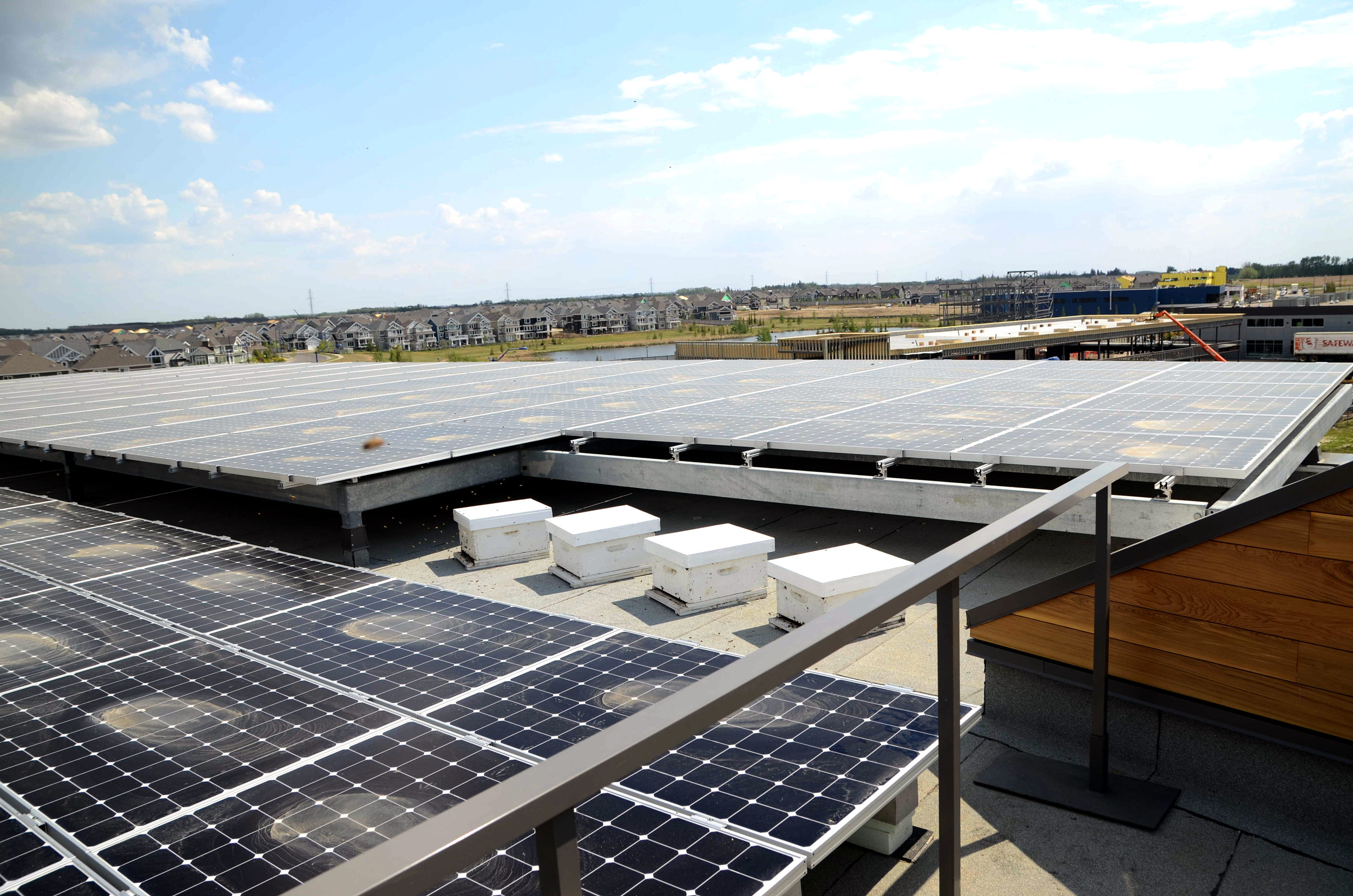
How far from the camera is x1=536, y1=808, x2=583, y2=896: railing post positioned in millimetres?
1315

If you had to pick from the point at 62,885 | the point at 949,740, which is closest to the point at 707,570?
the point at 62,885

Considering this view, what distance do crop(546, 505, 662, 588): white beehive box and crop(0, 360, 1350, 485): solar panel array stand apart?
2079 mm

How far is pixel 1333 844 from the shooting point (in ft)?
14.2

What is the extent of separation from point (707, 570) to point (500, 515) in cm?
326

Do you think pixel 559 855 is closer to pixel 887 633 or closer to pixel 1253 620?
pixel 1253 620

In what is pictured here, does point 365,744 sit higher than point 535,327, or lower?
lower

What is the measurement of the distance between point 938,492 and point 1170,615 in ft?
17.8

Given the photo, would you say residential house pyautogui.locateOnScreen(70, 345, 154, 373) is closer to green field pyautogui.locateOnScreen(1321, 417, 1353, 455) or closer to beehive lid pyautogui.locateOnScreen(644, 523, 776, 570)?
beehive lid pyautogui.locateOnScreen(644, 523, 776, 570)

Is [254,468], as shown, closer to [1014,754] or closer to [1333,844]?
[1014,754]

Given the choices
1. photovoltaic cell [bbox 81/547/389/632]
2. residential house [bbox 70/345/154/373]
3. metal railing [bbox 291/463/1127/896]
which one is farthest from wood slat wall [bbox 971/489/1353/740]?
residential house [bbox 70/345/154/373]

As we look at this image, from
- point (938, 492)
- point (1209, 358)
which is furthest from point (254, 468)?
point (1209, 358)

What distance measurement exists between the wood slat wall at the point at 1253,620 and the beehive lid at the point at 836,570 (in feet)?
9.94

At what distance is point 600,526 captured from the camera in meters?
10.5

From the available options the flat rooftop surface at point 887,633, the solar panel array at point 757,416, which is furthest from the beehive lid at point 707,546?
the solar panel array at point 757,416
